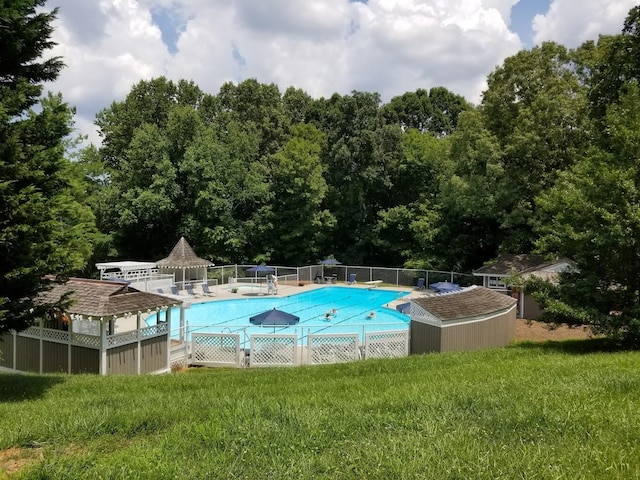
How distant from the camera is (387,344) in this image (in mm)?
14602

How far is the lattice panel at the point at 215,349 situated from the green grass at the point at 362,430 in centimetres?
605

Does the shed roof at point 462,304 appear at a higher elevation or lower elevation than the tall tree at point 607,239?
lower

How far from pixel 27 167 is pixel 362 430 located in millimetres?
6904

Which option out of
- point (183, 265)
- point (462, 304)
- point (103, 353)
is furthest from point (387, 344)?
point (183, 265)

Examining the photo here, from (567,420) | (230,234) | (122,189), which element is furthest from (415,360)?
(122,189)

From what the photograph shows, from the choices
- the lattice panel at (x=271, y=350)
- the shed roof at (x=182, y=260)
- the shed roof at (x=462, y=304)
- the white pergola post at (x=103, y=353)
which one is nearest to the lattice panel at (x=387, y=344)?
the shed roof at (x=462, y=304)

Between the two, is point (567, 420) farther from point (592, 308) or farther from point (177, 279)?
point (177, 279)

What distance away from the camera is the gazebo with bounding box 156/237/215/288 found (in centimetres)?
2980

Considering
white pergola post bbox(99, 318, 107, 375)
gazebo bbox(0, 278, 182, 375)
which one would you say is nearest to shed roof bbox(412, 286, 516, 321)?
gazebo bbox(0, 278, 182, 375)

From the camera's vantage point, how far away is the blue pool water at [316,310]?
72.4ft

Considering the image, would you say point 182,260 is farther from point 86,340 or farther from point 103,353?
point 103,353

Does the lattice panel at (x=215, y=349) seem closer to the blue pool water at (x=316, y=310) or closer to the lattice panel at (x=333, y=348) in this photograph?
the lattice panel at (x=333, y=348)

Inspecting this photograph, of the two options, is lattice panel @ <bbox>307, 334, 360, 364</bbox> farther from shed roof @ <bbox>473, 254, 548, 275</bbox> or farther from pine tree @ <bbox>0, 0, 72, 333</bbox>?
shed roof @ <bbox>473, 254, 548, 275</bbox>

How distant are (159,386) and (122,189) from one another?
29790 millimetres
